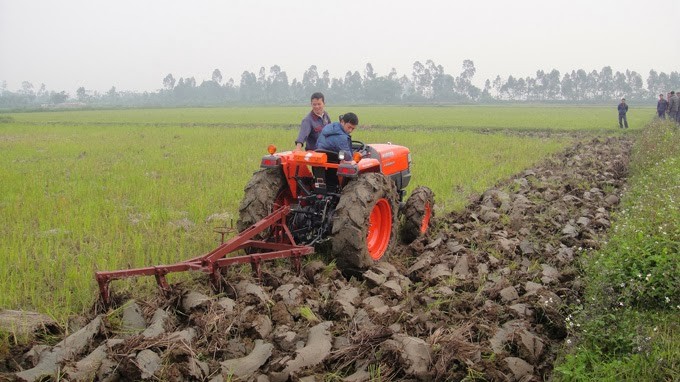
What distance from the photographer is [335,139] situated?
18.6ft

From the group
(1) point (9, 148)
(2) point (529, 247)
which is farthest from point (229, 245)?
(1) point (9, 148)

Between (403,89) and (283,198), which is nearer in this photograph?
(283,198)

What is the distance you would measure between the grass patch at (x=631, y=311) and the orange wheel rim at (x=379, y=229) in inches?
73.8

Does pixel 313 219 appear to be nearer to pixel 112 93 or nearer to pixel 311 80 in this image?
pixel 311 80

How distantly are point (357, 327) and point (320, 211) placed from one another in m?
1.92

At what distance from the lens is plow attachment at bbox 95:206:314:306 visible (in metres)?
3.98

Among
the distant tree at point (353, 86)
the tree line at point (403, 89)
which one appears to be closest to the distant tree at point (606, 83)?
the tree line at point (403, 89)

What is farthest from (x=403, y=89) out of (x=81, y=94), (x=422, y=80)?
(x=81, y=94)

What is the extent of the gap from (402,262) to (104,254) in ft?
9.69

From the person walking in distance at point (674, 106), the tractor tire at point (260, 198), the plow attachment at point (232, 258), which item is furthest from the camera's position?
the person walking in distance at point (674, 106)

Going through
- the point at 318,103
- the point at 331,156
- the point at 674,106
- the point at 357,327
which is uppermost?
the point at 318,103

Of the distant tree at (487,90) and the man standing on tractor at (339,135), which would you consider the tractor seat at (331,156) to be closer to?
the man standing on tractor at (339,135)

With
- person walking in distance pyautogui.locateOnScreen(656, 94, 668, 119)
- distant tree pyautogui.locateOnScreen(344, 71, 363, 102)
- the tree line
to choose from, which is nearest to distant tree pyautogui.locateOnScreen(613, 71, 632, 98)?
the tree line

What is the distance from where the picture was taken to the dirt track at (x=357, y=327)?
132 inches
